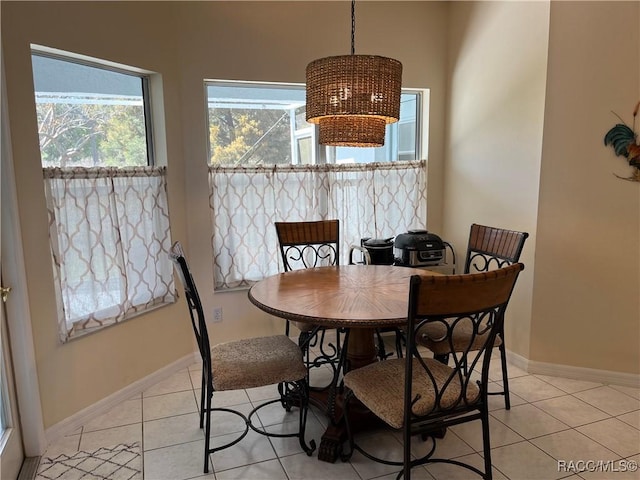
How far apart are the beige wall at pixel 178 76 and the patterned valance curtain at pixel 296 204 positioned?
0.12 meters

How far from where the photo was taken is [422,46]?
11.4 feet

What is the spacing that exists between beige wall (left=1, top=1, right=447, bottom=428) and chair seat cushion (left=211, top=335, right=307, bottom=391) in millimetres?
856

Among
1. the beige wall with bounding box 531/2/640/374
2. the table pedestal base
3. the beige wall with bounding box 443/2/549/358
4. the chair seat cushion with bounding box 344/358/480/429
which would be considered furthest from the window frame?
the beige wall with bounding box 531/2/640/374

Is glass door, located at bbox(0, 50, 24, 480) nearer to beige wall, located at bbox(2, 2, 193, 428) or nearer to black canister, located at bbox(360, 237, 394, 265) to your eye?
beige wall, located at bbox(2, 2, 193, 428)

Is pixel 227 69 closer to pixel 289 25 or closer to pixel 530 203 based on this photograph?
pixel 289 25

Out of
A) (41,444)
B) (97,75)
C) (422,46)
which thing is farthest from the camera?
(422,46)

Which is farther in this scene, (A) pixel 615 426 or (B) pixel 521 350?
(B) pixel 521 350

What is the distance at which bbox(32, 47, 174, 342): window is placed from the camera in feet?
7.50

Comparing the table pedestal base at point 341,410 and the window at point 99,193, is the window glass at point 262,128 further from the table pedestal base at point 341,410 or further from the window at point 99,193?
the table pedestal base at point 341,410

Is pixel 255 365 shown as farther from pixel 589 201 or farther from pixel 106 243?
pixel 589 201

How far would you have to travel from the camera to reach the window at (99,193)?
2.29 metres

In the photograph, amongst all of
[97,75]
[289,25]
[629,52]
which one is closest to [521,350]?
[629,52]

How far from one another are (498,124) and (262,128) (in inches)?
66.6

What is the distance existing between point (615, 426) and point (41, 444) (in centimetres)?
294
